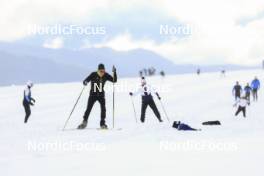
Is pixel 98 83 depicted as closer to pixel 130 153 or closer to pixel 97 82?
pixel 97 82

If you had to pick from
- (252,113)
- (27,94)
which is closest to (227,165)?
(27,94)

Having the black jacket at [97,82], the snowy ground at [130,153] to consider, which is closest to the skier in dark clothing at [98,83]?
the black jacket at [97,82]

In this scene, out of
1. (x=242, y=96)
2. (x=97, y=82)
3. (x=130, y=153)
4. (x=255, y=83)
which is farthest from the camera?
(x=255, y=83)

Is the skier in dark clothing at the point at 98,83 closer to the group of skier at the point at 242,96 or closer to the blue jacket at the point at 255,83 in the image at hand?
the group of skier at the point at 242,96

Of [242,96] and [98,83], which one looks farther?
[242,96]

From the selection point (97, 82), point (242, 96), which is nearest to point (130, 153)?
point (97, 82)

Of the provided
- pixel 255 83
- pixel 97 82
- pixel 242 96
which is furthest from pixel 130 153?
pixel 255 83

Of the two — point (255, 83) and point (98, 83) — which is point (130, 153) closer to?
point (98, 83)

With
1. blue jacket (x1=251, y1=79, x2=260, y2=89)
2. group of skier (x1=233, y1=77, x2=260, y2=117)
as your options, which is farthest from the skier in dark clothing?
blue jacket (x1=251, y1=79, x2=260, y2=89)

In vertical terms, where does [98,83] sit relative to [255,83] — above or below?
below

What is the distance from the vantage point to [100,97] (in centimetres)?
1364

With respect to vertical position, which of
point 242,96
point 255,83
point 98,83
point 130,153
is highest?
point 255,83

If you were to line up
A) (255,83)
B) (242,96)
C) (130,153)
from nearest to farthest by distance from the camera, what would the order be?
(130,153)
(242,96)
(255,83)

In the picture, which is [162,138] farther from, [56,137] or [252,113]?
[252,113]
